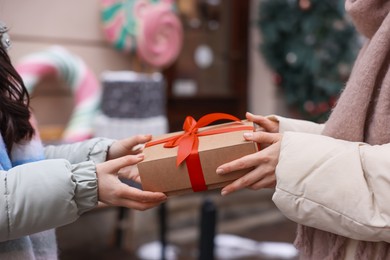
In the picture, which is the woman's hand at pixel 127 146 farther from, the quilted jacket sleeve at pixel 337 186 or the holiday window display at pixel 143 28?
the holiday window display at pixel 143 28

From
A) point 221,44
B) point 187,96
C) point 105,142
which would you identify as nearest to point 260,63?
point 221,44

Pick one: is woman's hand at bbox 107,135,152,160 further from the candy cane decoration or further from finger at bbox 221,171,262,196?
the candy cane decoration

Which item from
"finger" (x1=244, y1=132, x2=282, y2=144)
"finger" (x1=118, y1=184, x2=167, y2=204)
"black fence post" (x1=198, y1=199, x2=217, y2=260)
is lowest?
"black fence post" (x1=198, y1=199, x2=217, y2=260)

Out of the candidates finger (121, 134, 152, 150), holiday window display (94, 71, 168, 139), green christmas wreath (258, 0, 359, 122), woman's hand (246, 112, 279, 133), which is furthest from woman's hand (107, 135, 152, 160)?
green christmas wreath (258, 0, 359, 122)

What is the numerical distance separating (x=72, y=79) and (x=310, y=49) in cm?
242

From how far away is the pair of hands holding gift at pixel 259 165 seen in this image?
4.20ft

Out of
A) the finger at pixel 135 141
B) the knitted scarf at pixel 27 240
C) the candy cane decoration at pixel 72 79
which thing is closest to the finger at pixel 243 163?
the finger at pixel 135 141

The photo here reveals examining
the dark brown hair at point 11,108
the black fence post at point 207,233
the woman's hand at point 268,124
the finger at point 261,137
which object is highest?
the dark brown hair at point 11,108

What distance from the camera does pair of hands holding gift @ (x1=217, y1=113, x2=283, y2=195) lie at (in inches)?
50.4

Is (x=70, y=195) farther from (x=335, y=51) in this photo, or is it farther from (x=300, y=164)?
(x=335, y=51)

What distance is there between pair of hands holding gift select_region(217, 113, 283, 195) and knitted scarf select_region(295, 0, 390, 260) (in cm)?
14

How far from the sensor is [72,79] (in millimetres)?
3861

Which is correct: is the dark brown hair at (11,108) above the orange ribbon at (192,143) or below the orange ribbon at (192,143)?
above

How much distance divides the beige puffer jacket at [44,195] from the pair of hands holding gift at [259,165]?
322 millimetres
